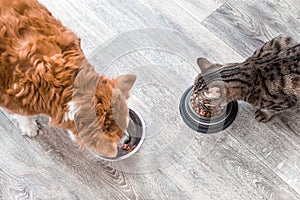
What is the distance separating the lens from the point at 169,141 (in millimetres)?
1858

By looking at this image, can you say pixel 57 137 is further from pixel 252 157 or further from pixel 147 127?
pixel 252 157

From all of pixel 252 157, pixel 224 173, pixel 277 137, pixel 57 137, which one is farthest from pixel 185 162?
pixel 57 137

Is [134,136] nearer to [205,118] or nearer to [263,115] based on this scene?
[205,118]

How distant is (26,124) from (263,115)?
1.05 metres

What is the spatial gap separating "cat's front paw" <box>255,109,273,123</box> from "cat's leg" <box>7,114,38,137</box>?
1009 millimetres

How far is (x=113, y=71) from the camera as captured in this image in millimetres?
1923

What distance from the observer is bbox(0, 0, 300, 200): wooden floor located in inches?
70.2

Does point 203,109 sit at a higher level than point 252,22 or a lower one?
lower

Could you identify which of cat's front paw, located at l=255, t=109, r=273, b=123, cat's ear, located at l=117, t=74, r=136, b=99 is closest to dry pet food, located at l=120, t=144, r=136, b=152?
cat's ear, located at l=117, t=74, r=136, b=99

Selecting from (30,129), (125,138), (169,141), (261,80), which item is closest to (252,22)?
(261,80)

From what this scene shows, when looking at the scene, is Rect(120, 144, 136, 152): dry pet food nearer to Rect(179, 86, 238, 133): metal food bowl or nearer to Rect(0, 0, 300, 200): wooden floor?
Rect(0, 0, 300, 200): wooden floor

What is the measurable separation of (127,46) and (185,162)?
63cm

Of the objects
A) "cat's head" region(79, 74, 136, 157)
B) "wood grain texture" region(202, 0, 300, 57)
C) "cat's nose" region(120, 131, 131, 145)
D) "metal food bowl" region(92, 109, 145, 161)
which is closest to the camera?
"cat's head" region(79, 74, 136, 157)

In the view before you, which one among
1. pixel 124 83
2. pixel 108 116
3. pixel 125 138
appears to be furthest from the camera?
pixel 125 138
